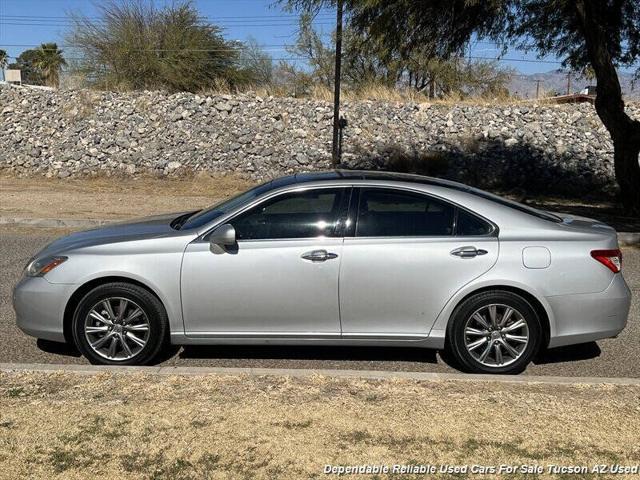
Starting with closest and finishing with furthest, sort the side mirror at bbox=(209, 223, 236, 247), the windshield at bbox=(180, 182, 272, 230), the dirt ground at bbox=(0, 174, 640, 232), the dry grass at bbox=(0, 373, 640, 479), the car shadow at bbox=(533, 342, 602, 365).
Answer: the dry grass at bbox=(0, 373, 640, 479)
the side mirror at bbox=(209, 223, 236, 247)
the windshield at bbox=(180, 182, 272, 230)
the car shadow at bbox=(533, 342, 602, 365)
the dirt ground at bbox=(0, 174, 640, 232)

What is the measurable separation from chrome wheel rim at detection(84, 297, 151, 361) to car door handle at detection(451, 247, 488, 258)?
2434 millimetres

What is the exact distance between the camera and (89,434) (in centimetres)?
397

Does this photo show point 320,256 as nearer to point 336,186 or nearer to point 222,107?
point 336,186

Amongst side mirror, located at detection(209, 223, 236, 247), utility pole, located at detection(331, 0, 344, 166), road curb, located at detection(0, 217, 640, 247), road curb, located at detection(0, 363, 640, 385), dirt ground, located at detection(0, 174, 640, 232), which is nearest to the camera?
road curb, located at detection(0, 363, 640, 385)

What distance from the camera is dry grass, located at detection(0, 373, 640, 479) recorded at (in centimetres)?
371

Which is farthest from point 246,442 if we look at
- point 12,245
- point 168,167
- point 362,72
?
point 362,72

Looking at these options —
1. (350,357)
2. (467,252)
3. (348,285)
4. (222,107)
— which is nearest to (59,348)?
(350,357)

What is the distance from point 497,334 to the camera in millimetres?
5414

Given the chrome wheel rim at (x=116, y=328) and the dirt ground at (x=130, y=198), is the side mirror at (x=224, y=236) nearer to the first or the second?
the chrome wheel rim at (x=116, y=328)

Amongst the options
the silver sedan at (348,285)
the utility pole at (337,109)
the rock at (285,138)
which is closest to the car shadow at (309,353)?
the silver sedan at (348,285)

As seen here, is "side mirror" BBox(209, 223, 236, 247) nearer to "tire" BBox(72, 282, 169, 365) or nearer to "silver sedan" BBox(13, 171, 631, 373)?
"silver sedan" BBox(13, 171, 631, 373)

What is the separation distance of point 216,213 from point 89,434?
2336mm

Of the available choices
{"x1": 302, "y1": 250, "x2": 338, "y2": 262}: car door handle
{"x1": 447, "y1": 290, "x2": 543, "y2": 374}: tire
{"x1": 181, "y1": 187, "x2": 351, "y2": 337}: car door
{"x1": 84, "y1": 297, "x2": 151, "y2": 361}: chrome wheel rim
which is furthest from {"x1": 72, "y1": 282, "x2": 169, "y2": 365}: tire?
{"x1": 447, "y1": 290, "x2": 543, "y2": 374}: tire

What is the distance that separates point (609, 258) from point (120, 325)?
12.6 ft
